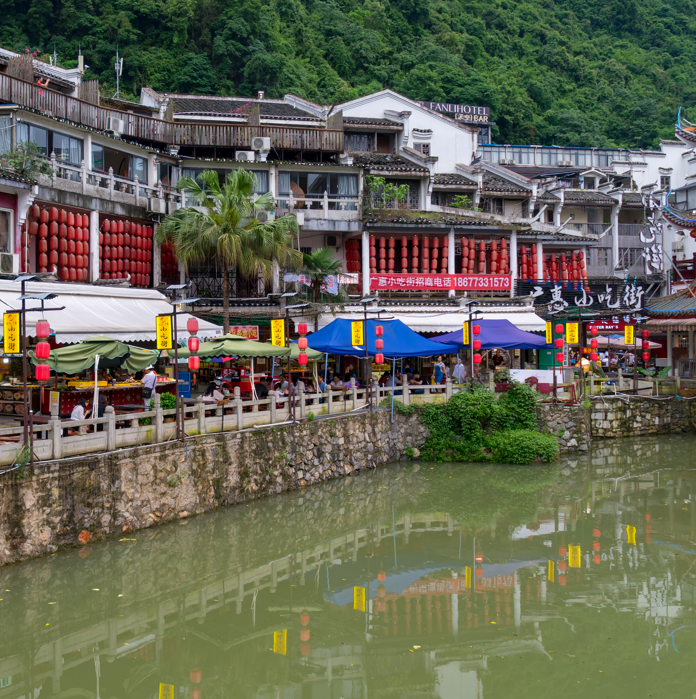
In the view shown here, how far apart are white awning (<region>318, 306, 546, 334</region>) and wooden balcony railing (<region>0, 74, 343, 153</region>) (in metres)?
6.59

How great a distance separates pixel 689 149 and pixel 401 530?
36.1 m

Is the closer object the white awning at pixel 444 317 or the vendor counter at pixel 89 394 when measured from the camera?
the vendor counter at pixel 89 394

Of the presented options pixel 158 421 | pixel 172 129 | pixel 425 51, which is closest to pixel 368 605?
pixel 158 421

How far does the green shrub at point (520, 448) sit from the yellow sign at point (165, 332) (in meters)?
9.62

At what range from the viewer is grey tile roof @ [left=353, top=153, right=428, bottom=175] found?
28.2 m

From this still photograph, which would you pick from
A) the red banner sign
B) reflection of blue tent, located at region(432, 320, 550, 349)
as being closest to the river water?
reflection of blue tent, located at region(432, 320, 550, 349)

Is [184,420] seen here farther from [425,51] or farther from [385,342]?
[425,51]

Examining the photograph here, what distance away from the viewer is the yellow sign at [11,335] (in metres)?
11.9

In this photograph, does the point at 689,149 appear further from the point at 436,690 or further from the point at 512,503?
the point at 436,690

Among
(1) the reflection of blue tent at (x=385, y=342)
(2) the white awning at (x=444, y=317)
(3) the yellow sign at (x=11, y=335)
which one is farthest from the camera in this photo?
(2) the white awning at (x=444, y=317)

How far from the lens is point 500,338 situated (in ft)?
71.8

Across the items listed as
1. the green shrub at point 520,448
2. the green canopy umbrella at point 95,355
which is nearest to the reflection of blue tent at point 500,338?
the green shrub at point 520,448

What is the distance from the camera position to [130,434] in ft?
43.4

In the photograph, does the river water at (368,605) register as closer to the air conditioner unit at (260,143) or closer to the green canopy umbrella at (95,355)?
the green canopy umbrella at (95,355)
